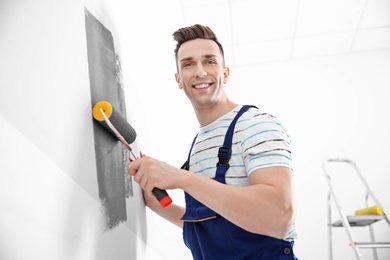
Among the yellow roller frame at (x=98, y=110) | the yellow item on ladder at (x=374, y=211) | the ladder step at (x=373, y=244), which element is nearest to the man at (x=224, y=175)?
the yellow roller frame at (x=98, y=110)

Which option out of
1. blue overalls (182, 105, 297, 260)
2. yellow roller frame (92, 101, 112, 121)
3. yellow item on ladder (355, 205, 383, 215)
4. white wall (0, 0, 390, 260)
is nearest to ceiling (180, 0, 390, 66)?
white wall (0, 0, 390, 260)

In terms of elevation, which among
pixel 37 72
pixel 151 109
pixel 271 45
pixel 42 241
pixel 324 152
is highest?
pixel 271 45

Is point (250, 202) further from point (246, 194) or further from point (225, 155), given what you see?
point (225, 155)

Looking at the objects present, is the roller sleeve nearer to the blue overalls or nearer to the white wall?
the white wall

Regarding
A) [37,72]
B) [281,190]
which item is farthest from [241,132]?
[37,72]

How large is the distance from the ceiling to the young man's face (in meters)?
1.70

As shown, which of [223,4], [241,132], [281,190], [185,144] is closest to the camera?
[281,190]

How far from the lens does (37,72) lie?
0.54 m

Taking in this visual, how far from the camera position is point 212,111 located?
107 cm

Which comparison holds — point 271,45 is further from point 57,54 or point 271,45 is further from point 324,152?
point 57,54

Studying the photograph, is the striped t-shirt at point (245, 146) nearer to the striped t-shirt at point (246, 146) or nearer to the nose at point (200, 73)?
the striped t-shirt at point (246, 146)

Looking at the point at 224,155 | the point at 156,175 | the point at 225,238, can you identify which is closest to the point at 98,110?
the point at 156,175

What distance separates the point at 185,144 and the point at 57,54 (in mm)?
1405

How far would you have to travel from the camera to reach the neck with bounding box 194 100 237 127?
1.07 meters
